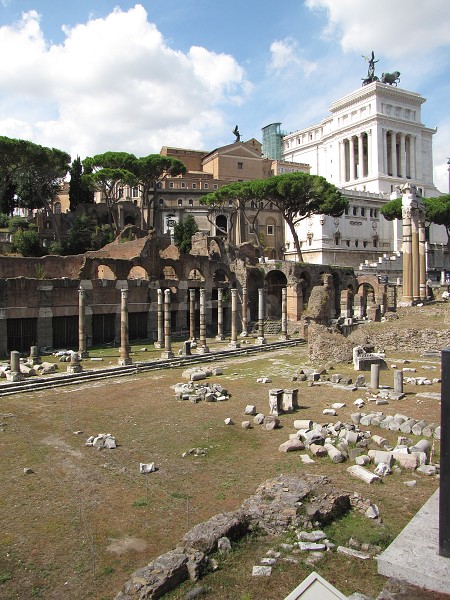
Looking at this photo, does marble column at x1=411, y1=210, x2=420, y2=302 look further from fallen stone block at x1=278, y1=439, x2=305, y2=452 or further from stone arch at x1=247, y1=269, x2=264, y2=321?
fallen stone block at x1=278, y1=439, x2=305, y2=452

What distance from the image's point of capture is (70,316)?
2970cm

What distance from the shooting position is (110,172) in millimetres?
52125

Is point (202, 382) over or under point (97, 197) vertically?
under

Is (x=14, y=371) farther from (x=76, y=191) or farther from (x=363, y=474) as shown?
(x=76, y=191)

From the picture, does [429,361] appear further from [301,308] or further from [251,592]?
[251,592]

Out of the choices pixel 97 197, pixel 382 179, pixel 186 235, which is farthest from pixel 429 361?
pixel 97 197

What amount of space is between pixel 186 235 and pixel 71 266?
19579 mm

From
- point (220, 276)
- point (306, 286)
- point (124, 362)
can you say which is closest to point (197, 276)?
point (220, 276)

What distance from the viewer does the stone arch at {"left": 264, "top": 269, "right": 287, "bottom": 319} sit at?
148 feet

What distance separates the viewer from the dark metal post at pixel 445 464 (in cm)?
576

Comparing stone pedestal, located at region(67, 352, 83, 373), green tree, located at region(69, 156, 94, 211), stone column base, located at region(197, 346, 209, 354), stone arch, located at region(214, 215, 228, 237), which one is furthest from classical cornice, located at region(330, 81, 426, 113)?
stone pedestal, located at region(67, 352, 83, 373)

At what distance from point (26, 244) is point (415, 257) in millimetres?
32465

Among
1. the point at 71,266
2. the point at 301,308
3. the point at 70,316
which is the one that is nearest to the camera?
the point at 70,316

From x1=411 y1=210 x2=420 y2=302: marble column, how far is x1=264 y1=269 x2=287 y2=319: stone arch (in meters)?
11.0
